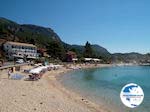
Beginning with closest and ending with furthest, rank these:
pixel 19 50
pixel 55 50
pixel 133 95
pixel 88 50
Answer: pixel 133 95
pixel 19 50
pixel 55 50
pixel 88 50

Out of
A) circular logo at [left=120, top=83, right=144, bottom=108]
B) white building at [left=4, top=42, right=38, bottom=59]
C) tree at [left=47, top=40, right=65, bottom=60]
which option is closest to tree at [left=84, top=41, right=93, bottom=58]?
tree at [left=47, top=40, right=65, bottom=60]

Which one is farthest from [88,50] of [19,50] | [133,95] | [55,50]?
[133,95]

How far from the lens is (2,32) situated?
11081cm

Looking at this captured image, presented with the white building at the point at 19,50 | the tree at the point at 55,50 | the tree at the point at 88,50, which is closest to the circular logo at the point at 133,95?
the white building at the point at 19,50

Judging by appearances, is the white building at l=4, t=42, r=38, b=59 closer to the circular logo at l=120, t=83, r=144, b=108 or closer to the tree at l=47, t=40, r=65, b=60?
the tree at l=47, t=40, r=65, b=60

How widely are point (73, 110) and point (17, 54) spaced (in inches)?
3057

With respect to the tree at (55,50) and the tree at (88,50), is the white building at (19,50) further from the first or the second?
the tree at (88,50)

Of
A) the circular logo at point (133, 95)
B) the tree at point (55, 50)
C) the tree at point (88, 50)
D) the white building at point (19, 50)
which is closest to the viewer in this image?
the circular logo at point (133, 95)

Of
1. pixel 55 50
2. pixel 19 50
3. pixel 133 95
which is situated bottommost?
pixel 133 95

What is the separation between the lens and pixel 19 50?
9356 centimetres

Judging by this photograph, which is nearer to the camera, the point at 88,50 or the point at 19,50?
the point at 19,50

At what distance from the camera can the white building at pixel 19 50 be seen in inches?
3542

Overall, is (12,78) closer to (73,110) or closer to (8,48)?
(73,110)

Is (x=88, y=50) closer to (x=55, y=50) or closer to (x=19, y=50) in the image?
(x=55, y=50)
